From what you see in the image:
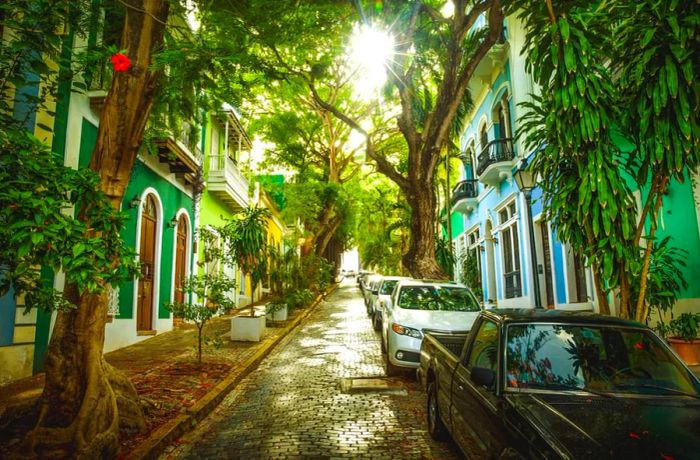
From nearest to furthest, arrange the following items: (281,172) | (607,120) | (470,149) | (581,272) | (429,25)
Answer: (607,120) → (581,272) → (429,25) → (470,149) → (281,172)

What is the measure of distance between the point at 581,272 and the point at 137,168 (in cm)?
1194

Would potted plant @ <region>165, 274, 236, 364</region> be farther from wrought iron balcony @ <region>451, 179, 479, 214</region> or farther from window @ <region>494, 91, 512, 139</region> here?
wrought iron balcony @ <region>451, 179, 479, 214</region>

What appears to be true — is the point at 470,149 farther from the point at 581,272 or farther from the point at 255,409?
the point at 255,409

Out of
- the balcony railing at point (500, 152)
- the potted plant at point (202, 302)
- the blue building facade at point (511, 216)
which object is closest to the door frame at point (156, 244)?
the potted plant at point (202, 302)

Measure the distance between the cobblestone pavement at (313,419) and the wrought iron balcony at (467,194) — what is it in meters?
13.5

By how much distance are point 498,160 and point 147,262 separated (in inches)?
462

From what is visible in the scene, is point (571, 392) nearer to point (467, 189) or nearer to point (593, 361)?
point (593, 361)

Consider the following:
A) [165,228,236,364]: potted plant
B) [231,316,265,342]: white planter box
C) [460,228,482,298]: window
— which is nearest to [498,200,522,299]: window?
[460,228,482,298]: window

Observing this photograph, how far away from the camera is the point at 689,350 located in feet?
23.9

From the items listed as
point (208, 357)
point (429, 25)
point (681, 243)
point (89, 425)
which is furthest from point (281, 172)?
point (89, 425)

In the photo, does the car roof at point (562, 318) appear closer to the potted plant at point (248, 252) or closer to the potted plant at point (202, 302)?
the potted plant at point (202, 302)

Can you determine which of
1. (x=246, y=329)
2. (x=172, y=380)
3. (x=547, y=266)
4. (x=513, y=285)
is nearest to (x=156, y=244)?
(x=246, y=329)

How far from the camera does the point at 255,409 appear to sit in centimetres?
616

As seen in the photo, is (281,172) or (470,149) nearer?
(470,149)
